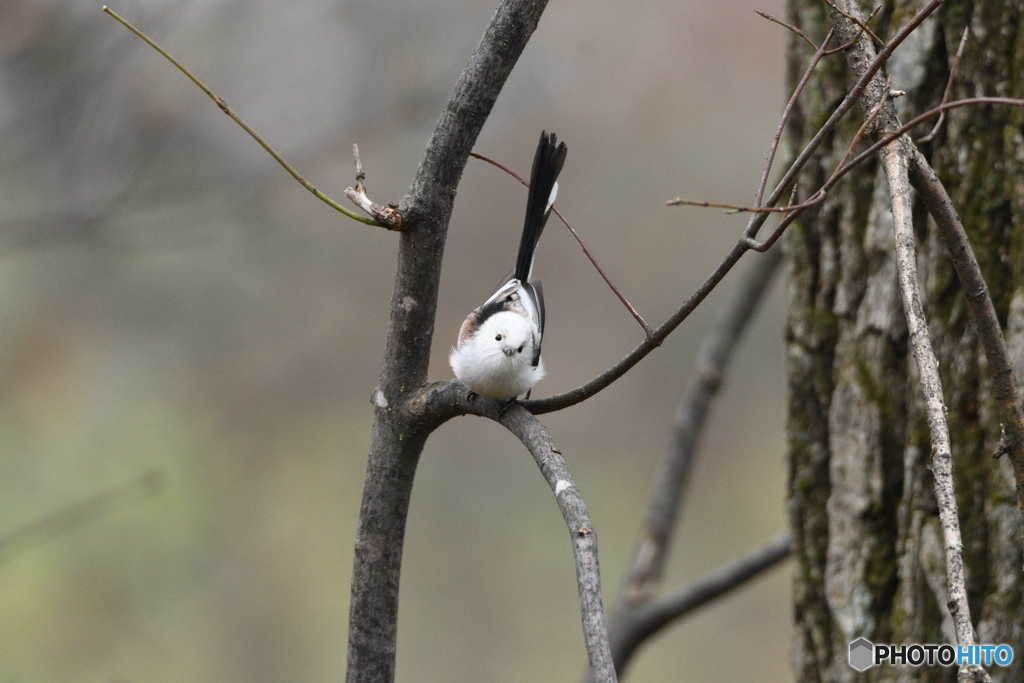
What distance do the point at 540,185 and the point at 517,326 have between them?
326 millimetres

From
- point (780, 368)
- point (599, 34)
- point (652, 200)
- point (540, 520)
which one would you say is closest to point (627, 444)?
point (540, 520)

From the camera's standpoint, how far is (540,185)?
4.89ft

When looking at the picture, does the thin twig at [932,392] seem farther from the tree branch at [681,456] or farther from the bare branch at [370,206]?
the tree branch at [681,456]

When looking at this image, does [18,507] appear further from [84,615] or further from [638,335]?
[638,335]

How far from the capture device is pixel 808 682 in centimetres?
212

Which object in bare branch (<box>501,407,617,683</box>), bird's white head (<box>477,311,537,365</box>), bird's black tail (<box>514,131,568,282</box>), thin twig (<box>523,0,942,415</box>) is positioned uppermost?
bird's black tail (<box>514,131,568,282</box>)

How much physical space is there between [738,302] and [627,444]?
1.63 metres

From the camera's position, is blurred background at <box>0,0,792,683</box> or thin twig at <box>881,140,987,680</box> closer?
thin twig at <box>881,140,987,680</box>

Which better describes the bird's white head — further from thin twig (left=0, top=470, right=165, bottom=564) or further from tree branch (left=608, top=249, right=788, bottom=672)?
tree branch (left=608, top=249, right=788, bottom=672)

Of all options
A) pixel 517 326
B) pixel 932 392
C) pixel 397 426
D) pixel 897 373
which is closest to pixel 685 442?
pixel 897 373

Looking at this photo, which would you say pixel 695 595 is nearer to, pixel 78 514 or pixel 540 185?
pixel 540 185

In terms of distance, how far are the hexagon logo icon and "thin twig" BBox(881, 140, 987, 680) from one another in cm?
107

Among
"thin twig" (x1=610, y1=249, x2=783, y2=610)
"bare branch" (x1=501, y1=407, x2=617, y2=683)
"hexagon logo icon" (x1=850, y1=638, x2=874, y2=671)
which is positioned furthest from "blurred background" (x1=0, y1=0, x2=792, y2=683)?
"bare branch" (x1=501, y1=407, x2=617, y2=683)

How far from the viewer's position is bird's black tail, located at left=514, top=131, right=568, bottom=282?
1.44 m
